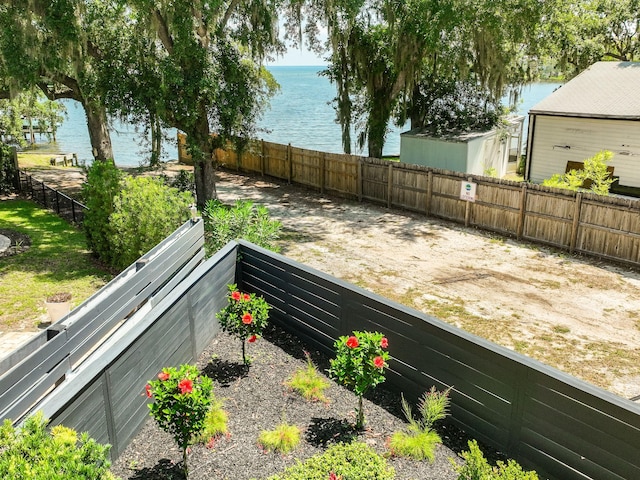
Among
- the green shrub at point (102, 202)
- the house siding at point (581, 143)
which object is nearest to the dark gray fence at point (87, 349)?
the green shrub at point (102, 202)

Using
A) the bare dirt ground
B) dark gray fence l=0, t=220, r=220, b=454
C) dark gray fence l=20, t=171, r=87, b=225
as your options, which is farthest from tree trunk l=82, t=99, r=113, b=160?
dark gray fence l=0, t=220, r=220, b=454

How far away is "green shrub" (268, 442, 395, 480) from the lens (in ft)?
14.6

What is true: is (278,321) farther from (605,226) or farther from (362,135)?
(362,135)

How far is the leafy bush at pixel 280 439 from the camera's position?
4.89 metres

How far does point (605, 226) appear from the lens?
1143 cm

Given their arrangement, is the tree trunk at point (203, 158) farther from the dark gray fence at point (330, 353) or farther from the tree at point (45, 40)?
the dark gray fence at point (330, 353)

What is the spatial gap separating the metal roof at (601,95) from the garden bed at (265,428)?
1422 cm

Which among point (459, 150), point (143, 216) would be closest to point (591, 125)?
point (459, 150)

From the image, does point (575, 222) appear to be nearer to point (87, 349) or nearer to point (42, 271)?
point (87, 349)

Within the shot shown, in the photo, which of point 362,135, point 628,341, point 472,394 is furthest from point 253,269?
point 362,135

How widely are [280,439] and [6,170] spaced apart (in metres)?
16.8

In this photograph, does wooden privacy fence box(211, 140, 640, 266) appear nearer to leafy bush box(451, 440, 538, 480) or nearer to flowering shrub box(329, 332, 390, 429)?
flowering shrub box(329, 332, 390, 429)

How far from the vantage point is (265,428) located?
17.1 feet

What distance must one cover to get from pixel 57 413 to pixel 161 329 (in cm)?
166
